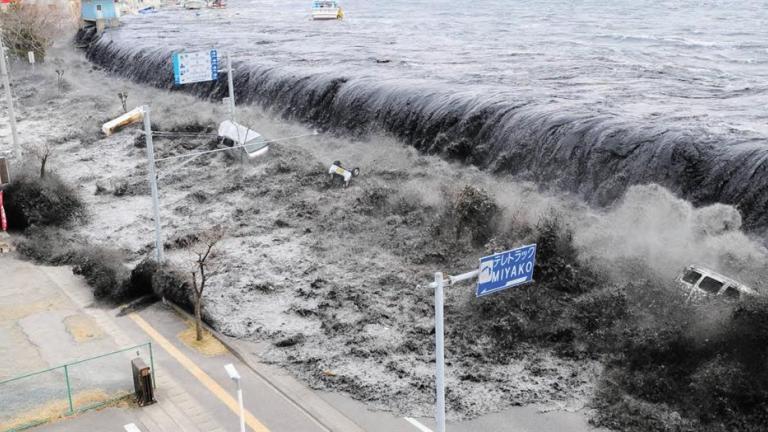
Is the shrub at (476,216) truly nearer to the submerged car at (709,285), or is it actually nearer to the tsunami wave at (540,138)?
the tsunami wave at (540,138)

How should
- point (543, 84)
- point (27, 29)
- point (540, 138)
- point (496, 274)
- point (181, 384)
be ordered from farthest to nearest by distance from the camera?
point (27, 29)
point (543, 84)
point (540, 138)
point (181, 384)
point (496, 274)

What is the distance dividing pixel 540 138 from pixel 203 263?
58.9ft

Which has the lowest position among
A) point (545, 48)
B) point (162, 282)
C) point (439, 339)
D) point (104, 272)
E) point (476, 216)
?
point (104, 272)

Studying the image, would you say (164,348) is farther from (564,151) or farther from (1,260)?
(564,151)

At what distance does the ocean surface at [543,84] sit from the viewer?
30688 mm

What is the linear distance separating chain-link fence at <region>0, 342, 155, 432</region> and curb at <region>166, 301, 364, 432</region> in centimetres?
331

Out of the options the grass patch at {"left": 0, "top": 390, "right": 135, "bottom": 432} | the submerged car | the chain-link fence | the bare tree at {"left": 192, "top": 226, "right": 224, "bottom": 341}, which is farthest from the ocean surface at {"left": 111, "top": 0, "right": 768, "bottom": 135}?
the grass patch at {"left": 0, "top": 390, "right": 135, "bottom": 432}

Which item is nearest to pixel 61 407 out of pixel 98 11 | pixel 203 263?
pixel 203 263

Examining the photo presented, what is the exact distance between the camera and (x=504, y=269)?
12727 millimetres

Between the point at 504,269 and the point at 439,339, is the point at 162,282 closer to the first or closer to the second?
the point at 439,339

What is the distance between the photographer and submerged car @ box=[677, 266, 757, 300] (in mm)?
20875

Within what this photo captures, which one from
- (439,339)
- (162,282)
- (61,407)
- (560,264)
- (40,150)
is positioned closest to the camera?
(439,339)

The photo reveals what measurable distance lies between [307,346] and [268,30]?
2640 inches

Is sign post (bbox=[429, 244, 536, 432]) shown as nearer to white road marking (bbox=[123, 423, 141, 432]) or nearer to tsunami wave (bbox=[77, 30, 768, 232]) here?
white road marking (bbox=[123, 423, 141, 432])
